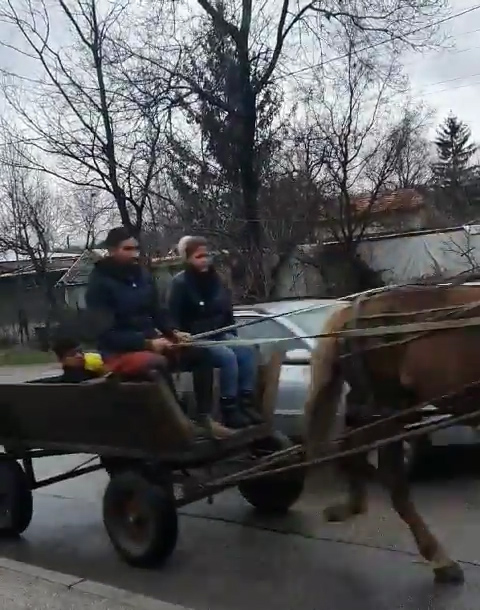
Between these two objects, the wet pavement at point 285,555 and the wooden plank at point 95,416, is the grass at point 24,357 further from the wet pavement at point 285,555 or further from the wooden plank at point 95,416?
the wooden plank at point 95,416

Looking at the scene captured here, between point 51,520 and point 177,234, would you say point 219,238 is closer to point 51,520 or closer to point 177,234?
point 177,234

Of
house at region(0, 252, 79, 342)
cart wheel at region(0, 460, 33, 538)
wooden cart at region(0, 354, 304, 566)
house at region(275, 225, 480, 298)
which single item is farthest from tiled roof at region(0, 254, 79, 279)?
wooden cart at region(0, 354, 304, 566)

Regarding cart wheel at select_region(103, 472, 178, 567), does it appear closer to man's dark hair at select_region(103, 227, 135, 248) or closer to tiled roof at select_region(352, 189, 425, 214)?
man's dark hair at select_region(103, 227, 135, 248)

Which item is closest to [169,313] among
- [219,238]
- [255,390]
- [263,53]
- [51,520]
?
[255,390]

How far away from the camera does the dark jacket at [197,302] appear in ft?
20.0

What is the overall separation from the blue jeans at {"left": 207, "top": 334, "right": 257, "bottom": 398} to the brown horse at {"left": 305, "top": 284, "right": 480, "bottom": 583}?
32.7 inches

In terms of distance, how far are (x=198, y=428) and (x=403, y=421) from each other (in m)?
1.30

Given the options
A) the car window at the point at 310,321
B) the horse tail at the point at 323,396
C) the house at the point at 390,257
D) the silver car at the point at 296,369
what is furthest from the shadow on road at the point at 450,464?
the house at the point at 390,257

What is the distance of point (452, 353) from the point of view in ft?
15.3

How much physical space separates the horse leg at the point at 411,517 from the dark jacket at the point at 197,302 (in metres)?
1.65

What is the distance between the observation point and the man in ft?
18.6

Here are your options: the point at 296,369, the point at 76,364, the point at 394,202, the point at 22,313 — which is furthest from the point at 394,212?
the point at 76,364

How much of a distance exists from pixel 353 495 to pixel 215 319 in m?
1.59

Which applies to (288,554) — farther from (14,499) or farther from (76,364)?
(76,364)
